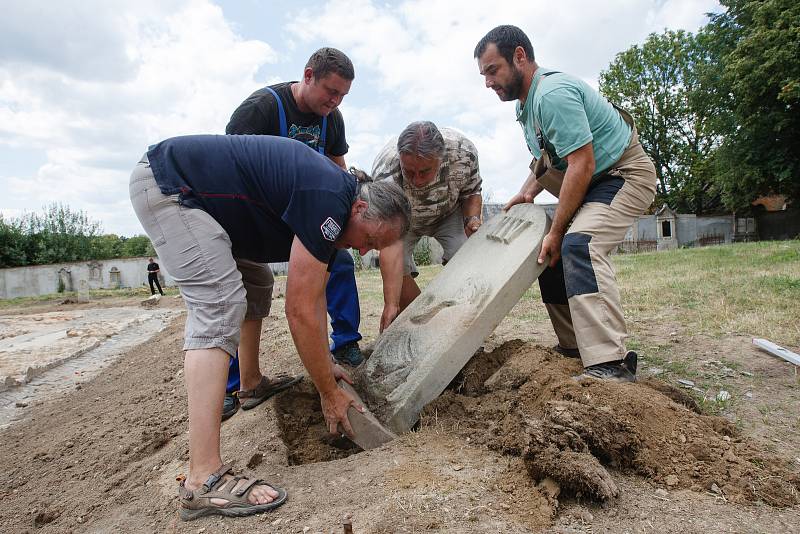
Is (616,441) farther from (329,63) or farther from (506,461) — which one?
(329,63)

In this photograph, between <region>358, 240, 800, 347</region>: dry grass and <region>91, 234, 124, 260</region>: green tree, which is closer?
<region>358, 240, 800, 347</region>: dry grass

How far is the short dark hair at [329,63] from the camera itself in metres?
3.17

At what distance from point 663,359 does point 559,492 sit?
2.04 m

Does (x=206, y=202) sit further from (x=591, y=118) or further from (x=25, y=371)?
(x=25, y=371)

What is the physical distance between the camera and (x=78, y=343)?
820 cm

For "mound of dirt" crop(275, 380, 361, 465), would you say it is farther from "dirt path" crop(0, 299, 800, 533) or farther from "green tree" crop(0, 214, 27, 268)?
"green tree" crop(0, 214, 27, 268)

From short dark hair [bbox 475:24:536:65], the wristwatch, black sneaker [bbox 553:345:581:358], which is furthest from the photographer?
the wristwatch

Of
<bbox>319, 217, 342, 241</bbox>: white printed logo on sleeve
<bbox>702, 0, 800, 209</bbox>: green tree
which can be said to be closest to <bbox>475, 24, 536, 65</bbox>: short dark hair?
<bbox>319, 217, 342, 241</bbox>: white printed logo on sleeve

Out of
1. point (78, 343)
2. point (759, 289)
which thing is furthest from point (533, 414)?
point (78, 343)

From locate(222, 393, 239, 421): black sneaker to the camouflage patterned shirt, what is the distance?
1.81 meters

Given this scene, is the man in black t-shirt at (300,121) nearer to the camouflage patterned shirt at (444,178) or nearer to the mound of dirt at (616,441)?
the camouflage patterned shirt at (444,178)

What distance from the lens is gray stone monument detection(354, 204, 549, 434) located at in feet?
8.70

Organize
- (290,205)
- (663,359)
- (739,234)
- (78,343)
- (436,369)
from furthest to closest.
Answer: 1. (739,234)
2. (78,343)
3. (663,359)
4. (436,369)
5. (290,205)

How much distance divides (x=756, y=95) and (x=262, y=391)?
71.9 feet
